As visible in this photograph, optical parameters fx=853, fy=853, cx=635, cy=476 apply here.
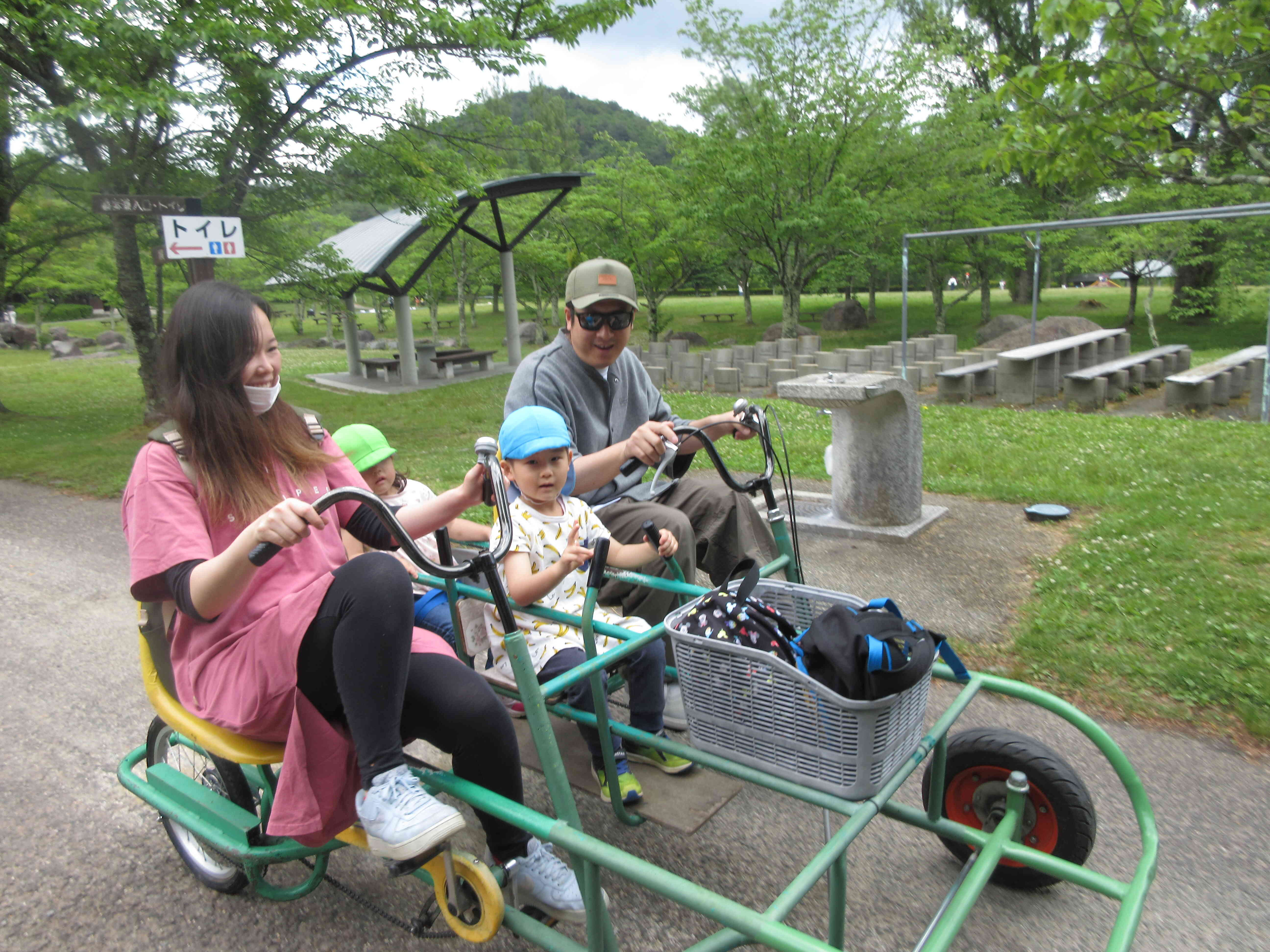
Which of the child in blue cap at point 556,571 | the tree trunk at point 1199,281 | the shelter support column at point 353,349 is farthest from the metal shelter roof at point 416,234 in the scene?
the tree trunk at point 1199,281

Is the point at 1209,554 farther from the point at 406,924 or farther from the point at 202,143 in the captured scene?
the point at 202,143

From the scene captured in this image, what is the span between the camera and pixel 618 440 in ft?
10.9

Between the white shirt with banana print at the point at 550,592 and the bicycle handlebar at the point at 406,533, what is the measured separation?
55 centimetres

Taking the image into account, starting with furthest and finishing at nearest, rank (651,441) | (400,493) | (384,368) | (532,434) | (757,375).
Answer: (384,368) → (757,375) → (400,493) → (651,441) → (532,434)

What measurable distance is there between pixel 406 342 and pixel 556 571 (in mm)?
15631

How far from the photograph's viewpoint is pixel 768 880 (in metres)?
2.35

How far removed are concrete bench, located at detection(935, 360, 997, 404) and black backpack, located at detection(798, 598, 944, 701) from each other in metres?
11.2

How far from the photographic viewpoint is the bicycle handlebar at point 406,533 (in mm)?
1683

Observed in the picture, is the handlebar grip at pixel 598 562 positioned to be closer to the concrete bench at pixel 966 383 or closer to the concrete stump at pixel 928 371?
the concrete bench at pixel 966 383

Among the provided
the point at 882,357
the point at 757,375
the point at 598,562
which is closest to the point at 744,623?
the point at 598,562

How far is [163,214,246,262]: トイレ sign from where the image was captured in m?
6.29

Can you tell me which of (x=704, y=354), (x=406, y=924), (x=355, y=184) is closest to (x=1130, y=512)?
(x=406, y=924)

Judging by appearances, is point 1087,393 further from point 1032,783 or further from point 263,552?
point 263,552

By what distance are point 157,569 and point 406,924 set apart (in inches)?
41.5
